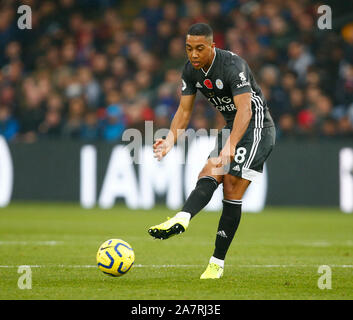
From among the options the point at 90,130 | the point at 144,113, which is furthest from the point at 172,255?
the point at 90,130

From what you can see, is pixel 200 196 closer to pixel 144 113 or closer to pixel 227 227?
pixel 227 227

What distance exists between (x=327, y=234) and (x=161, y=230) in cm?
566

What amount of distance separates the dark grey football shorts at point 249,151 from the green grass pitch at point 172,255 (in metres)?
0.94

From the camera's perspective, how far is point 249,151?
22.9ft

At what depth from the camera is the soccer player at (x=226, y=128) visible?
6719 millimetres

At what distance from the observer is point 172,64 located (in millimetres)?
17766

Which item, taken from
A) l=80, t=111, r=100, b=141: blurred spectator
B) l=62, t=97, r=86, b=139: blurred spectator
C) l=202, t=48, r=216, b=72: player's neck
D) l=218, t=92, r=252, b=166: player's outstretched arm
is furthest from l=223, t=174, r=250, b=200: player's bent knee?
l=62, t=97, r=86, b=139: blurred spectator

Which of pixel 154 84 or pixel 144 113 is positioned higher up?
pixel 154 84

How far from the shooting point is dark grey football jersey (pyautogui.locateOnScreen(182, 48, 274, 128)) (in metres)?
6.82

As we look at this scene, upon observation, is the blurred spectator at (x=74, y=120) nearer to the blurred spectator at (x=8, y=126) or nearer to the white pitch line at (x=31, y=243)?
the blurred spectator at (x=8, y=126)

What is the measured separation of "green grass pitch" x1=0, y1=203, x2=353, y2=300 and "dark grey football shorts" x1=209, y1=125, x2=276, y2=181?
94cm

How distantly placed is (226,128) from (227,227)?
0.90 metres

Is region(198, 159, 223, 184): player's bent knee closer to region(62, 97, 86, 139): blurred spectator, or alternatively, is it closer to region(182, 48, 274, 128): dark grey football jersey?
region(182, 48, 274, 128): dark grey football jersey
